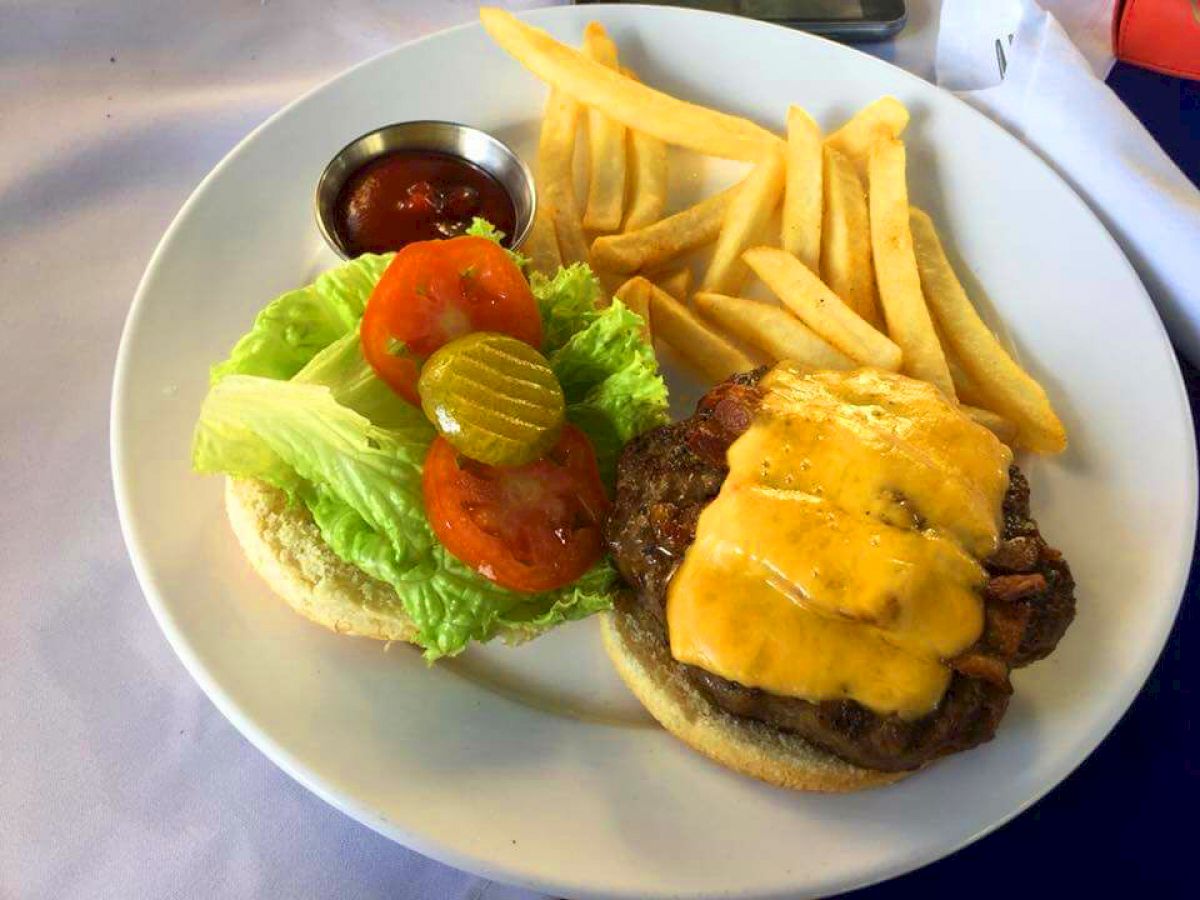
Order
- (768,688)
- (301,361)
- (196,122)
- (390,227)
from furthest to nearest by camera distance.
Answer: (196,122)
(390,227)
(301,361)
(768,688)

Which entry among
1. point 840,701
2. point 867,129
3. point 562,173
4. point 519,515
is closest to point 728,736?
point 840,701

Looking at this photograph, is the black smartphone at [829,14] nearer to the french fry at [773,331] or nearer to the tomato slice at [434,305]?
the french fry at [773,331]

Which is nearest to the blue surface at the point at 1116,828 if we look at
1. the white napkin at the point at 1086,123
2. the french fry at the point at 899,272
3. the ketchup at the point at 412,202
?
the french fry at the point at 899,272

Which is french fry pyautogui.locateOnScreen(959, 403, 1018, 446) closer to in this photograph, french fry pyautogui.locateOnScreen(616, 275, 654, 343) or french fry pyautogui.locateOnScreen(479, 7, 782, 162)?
french fry pyautogui.locateOnScreen(616, 275, 654, 343)

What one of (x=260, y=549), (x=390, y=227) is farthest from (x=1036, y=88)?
(x=260, y=549)

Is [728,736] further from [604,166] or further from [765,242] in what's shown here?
[604,166]

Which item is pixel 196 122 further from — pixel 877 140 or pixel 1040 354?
pixel 1040 354
